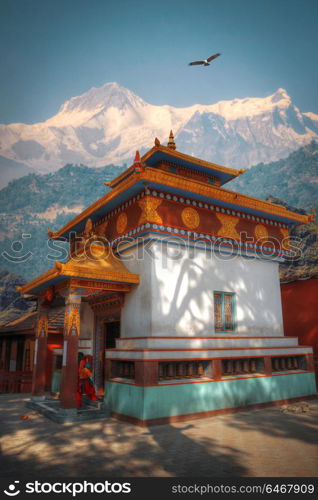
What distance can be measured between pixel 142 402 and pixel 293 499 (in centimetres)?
430

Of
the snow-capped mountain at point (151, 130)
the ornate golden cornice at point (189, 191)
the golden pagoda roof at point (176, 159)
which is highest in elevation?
the snow-capped mountain at point (151, 130)

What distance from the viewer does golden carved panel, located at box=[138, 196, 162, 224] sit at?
32.3ft

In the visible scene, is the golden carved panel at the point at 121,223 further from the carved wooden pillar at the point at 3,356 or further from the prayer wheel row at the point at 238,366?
the carved wooden pillar at the point at 3,356

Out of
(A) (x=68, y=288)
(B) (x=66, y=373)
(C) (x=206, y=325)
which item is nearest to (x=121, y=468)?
(B) (x=66, y=373)

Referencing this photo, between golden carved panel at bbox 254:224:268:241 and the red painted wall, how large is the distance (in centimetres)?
291

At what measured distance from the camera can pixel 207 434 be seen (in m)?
7.09

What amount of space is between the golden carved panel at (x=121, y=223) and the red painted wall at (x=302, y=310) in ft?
25.4

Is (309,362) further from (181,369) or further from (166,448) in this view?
(166,448)

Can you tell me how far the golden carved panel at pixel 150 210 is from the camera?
984 centimetres

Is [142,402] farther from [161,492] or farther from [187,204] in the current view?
[187,204]

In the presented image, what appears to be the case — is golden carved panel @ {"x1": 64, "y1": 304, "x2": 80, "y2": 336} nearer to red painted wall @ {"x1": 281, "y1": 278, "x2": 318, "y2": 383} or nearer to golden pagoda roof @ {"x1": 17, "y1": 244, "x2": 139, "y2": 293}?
golden pagoda roof @ {"x1": 17, "y1": 244, "x2": 139, "y2": 293}

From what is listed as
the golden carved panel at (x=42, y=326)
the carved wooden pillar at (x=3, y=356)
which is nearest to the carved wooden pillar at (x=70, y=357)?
the golden carved panel at (x=42, y=326)

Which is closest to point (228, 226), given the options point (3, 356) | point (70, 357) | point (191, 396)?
point (191, 396)

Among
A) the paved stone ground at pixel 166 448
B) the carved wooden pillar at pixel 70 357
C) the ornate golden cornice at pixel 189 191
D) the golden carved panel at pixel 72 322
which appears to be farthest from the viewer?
the ornate golden cornice at pixel 189 191
